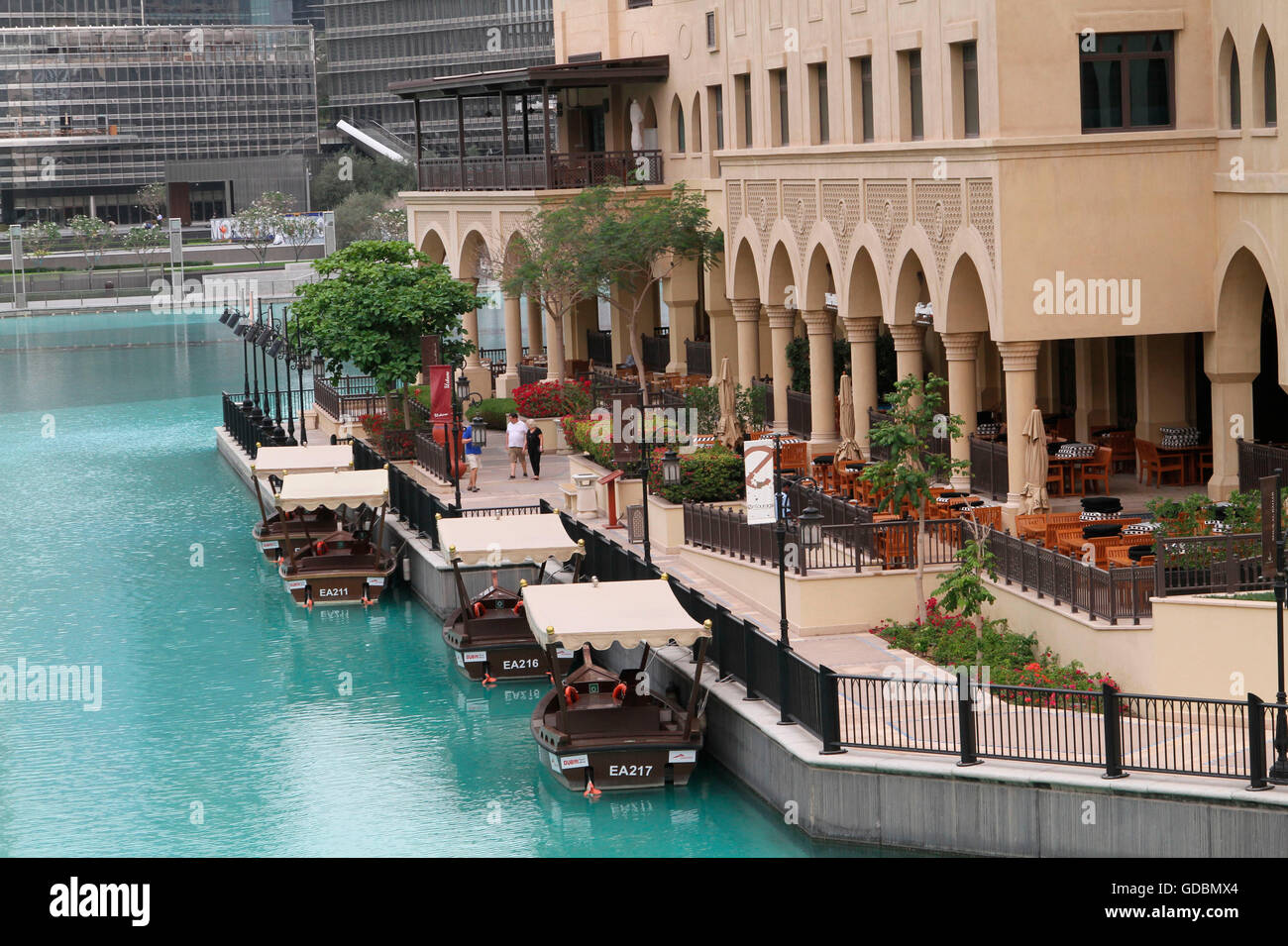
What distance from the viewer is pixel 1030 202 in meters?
28.2

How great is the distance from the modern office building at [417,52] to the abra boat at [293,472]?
363 feet

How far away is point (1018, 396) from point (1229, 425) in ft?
9.92

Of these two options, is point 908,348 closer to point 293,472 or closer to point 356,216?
point 293,472

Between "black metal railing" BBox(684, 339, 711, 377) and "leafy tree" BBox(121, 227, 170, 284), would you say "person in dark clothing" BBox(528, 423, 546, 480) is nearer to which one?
"black metal railing" BBox(684, 339, 711, 377)

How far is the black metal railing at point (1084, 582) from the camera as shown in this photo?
2231 cm

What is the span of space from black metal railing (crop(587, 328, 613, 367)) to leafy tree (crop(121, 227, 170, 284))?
78421 mm

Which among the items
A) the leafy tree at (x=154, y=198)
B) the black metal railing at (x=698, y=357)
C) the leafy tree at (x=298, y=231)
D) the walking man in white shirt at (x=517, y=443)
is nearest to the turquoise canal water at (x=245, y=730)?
the walking man in white shirt at (x=517, y=443)

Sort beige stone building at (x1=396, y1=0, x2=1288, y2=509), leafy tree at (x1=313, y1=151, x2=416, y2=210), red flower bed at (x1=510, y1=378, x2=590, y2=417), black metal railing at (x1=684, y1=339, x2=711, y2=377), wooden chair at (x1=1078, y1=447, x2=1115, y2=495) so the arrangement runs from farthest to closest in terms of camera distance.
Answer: leafy tree at (x1=313, y1=151, x2=416, y2=210)
black metal railing at (x1=684, y1=339, x2=711, y2=377)
red flower bed at (x1=510, y1=378, x2=590, y2=417)
wooden chair at (x1=1078, y1=447, x2=1115, y2=495)
beige stone building at (x1=396, y1=0, x2=1288, y2=509)

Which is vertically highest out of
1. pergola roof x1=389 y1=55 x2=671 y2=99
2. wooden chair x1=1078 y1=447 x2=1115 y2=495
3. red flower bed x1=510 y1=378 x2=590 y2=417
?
pergola roof x1=389 y1=55 x2=671 y2=99

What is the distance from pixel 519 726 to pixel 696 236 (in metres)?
20.6

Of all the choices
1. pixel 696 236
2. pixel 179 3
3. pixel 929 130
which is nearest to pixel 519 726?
pixel 929 130

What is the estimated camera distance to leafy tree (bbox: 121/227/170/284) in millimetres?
132500

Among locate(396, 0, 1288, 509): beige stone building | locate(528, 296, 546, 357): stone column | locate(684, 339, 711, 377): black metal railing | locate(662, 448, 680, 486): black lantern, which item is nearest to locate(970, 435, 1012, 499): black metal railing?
locate(396, 0, 1288, 509): beige stone building

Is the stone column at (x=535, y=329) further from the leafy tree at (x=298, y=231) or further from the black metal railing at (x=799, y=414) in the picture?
the leafy tree at (x=298, y=231)
